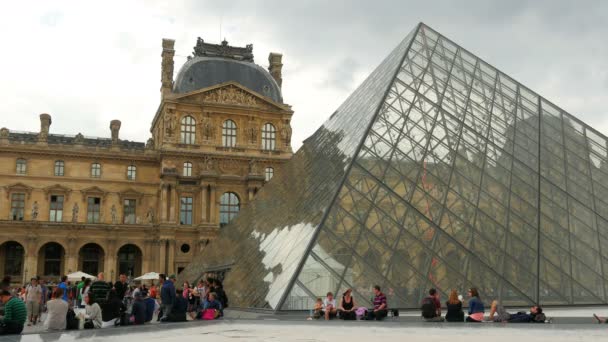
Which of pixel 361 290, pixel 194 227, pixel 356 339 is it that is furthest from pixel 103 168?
pixel 356 339

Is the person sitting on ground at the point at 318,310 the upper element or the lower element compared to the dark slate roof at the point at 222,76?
lower

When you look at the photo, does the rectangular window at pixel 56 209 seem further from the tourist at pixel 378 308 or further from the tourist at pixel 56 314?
the tourist at pixel 378 308

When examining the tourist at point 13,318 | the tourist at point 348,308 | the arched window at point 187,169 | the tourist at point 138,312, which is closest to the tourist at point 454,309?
the tourist at point 348,308

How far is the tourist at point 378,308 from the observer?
415 inches

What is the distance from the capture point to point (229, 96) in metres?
50.3

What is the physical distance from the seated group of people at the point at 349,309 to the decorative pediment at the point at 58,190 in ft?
133

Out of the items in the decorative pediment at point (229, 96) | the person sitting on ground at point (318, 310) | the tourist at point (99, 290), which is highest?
the decorative pediment at point (229, 96)

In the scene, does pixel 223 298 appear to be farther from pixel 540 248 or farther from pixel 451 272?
pixel 540 248

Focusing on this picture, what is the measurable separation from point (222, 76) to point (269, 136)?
21.1ft

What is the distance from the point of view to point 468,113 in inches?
687

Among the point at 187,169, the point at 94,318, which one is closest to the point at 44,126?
Result: the point at 187,169

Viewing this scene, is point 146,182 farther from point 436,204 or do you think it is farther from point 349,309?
point 349,309

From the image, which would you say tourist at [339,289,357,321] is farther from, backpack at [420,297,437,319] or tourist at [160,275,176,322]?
tourist at [160,275,176,322]

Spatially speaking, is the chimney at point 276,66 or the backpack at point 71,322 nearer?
the backpack at point 71,322
